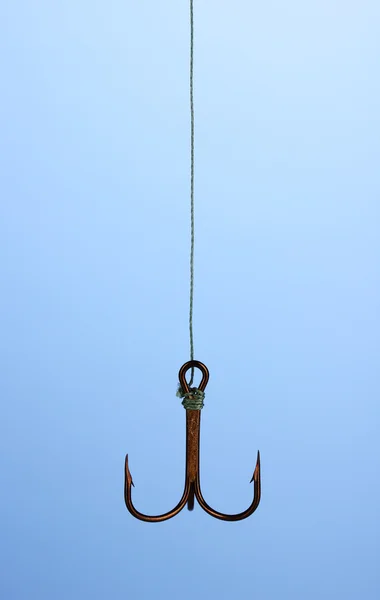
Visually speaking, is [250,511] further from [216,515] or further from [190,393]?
[190,393]

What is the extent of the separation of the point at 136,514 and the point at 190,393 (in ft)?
0.57

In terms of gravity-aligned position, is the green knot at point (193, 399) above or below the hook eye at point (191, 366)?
below

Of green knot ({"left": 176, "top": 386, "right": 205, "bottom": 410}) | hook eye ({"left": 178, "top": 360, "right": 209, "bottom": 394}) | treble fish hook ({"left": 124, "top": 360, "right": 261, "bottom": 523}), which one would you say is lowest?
treble fish hook ({"left": 124, "top": 360, "right": 261, "bottom": 523})

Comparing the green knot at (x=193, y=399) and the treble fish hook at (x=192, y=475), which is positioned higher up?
the green knot at (x=193, y=399)

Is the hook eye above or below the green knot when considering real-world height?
above

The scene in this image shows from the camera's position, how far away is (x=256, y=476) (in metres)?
1.23

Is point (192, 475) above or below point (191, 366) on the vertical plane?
below

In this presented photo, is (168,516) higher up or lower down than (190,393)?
lower down

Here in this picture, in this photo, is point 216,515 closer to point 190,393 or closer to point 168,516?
point 168,516

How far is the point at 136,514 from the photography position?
1.21m

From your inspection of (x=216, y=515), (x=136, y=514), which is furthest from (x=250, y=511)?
(x=136, y=514)

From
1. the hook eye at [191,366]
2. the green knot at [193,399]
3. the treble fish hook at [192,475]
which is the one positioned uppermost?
the hook eye at [191,366]

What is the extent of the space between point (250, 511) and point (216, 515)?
5cm

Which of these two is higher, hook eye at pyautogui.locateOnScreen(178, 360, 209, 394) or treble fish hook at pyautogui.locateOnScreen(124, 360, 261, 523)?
hook eye at pyautogui.locateOnScreen(178, 360, 209, 394)
